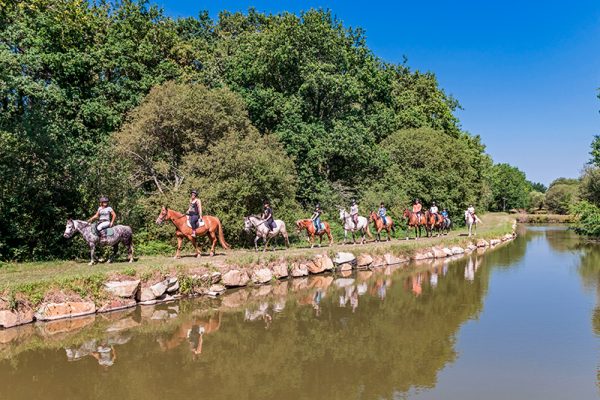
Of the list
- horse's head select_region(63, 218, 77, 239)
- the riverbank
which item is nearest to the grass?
the riverbank

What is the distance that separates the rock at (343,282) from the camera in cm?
1634

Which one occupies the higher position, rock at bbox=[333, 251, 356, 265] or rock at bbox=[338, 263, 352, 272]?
rock at bbox=[333, 251, 356, 265]

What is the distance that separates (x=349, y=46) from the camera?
33281 mm

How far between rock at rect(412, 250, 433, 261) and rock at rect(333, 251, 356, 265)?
16.7 feet

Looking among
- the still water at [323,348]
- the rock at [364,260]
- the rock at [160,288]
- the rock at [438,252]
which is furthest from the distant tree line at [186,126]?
the still water at [323,348]

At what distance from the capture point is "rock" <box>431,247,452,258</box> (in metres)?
24.1

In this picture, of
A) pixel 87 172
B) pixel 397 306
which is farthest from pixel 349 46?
pixel 397 306

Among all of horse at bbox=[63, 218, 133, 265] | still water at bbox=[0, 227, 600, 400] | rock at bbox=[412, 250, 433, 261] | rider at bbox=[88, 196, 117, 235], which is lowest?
still water at bbox=[0, 227, 600, 400]

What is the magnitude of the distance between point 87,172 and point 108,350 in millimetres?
10063

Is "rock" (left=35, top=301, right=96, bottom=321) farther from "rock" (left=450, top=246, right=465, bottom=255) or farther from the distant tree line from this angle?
"rock" (left=450, top=246, right=465, bottom=255)

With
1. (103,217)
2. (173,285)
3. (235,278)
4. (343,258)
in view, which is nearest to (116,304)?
(173,285)

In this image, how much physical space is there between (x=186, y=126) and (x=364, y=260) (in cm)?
1133

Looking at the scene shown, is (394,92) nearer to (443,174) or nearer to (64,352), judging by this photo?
(443,174)

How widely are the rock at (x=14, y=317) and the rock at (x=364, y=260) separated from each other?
1328 centimetres
